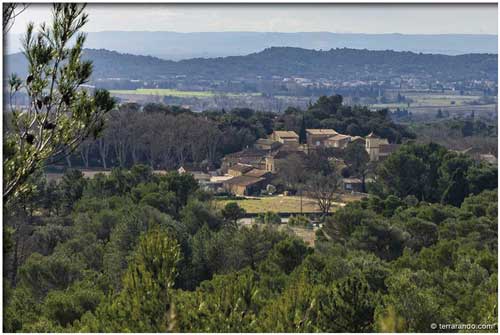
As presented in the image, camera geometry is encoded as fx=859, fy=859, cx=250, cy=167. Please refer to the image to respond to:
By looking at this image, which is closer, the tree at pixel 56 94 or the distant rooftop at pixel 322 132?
the tree at pixel 56 94

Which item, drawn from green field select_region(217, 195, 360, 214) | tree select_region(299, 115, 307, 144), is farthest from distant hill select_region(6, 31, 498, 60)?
green field select_region(217, 195, 360, 214)

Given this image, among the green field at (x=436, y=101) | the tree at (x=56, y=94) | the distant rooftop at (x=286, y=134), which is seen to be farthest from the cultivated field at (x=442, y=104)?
the tree at (x=56, y=94)

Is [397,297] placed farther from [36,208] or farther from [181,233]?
[36,208]

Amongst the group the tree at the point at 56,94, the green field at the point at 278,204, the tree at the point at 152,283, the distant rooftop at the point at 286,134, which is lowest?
the green field at the point at 278,204

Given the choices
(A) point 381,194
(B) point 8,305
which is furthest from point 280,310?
(A) point 381,194

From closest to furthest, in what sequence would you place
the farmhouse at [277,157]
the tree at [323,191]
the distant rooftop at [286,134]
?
the tree at [323,191]
the farmhouse at [277,157]
the distant rooftop at [286,134]

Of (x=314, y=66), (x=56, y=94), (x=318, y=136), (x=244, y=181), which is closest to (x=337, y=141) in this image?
(x=318, y=136)

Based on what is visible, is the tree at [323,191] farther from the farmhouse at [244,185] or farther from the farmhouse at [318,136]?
the farmhouse at [318,136]

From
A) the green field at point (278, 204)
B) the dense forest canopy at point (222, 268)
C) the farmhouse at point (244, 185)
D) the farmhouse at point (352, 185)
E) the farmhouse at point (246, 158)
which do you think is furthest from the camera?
the farmhouse at point (246, 158)
